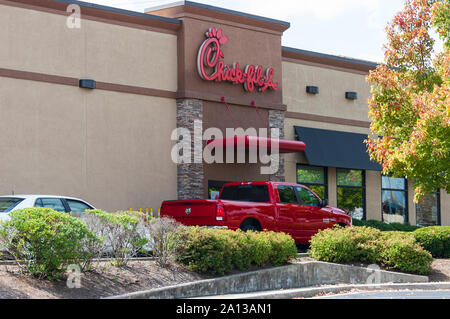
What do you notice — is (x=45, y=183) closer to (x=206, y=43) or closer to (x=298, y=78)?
(x=206, y=43)

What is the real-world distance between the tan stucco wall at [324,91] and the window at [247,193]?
27.8 feet

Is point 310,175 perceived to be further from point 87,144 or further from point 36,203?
point 36,203

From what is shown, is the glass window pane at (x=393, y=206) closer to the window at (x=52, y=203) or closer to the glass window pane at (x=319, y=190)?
the glass window pane at (x=319, y=190)

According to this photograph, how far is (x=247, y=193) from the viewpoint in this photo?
768 inches

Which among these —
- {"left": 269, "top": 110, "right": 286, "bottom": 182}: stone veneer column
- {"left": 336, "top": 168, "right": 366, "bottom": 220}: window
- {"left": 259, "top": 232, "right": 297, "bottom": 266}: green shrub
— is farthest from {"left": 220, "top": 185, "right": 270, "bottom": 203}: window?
{"left": 336, "top": 168, "right": 366, "bottom": 220}: window

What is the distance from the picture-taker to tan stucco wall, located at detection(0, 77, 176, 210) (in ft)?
66.9

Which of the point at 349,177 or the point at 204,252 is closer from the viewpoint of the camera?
the point at 204,252

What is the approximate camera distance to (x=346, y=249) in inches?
664

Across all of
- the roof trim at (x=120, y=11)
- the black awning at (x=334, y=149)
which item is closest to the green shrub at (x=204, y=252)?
the roof trim at (x=120, y=11)

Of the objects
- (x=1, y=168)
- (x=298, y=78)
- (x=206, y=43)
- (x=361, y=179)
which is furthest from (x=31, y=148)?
(x=361, y=179)

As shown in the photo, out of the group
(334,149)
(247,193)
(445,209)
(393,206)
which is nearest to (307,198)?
(247,193)

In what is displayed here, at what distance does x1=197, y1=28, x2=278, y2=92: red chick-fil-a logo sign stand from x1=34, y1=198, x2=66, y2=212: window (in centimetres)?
914

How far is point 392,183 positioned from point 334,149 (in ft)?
13.9
